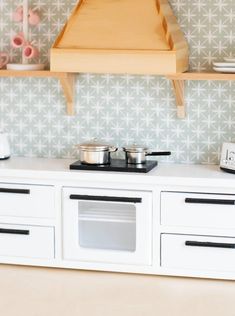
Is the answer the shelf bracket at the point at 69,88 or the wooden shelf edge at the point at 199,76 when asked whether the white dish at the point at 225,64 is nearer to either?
the wooden shelf edge at the point at 199,76

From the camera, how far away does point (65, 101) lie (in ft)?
15.2

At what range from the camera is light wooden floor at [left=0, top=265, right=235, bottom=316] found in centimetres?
368

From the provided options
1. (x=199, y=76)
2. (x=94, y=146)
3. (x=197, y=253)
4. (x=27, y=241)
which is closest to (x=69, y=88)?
(x=94, y=146)

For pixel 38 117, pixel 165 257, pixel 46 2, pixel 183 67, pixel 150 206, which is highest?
pixel 46 2

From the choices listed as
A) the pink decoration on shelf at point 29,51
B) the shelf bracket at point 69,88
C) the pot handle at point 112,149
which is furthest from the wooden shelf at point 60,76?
the pot handle at point 112,149

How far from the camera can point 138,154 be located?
170 inches

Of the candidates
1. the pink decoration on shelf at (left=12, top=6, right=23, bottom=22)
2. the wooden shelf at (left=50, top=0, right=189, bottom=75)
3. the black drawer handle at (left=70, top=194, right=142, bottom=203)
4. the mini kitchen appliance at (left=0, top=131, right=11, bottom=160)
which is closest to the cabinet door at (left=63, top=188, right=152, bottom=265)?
the black drawer handle at (left=70, top=194, right=142, bottom=203)

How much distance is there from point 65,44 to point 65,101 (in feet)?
1.61

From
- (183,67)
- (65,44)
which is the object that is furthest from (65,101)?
(183,67)

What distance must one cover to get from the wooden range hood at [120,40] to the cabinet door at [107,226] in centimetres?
69

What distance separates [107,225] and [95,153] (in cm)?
41

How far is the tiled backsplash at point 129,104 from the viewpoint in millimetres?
4387

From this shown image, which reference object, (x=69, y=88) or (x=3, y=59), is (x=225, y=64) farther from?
(x=3, y=59)

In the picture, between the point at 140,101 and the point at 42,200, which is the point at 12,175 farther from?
the point at 140,101
